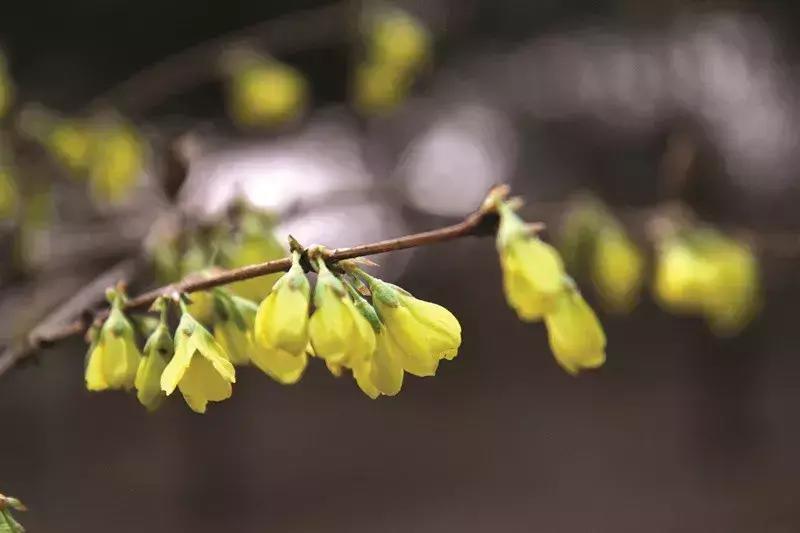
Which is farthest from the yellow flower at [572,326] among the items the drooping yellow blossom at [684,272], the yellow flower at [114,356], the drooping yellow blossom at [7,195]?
the drooping yellow blossom at [7,195]

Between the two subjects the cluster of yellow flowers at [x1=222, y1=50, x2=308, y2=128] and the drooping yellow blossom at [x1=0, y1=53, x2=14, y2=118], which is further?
the cluster of yellow flowers at [x1=222, y1=50, x2=308, y2=128]

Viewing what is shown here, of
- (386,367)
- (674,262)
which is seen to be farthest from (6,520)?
(674,262)

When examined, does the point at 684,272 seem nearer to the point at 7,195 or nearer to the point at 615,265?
the point at 615,265

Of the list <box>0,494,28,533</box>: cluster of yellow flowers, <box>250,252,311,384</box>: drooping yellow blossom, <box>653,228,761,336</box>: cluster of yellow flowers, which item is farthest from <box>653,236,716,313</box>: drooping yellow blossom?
<box>0,494,28,533</box>: cluster of yellow flowers

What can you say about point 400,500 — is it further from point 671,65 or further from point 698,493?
point 671,65

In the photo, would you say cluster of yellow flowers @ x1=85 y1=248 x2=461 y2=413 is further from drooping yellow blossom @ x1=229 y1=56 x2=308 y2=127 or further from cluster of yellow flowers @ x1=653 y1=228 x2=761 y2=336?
drooping yellow blossom @ x1=229 y1=56 x2=308 y2=127

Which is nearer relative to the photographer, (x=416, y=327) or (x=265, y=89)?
(x=416, y=327)

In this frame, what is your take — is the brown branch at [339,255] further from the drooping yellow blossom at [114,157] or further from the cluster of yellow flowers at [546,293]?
the drooping yellow blossom at [114,157]
